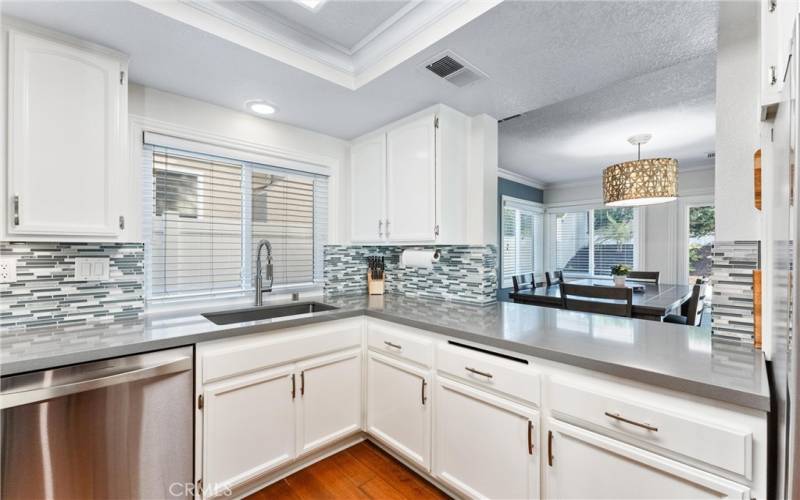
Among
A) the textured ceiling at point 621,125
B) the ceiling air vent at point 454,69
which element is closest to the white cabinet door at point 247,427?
the ceiling air vent at point 454,69

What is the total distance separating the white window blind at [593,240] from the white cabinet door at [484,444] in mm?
5065

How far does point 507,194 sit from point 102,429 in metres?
5.16

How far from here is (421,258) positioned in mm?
2484

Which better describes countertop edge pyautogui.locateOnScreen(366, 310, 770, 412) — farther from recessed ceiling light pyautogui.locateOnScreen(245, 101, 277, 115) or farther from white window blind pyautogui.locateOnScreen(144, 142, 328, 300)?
recessed ceiling light pyautogui.locateOnScreen(245, 101, 277, 115)

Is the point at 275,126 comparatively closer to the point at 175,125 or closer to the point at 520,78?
the point at 175,125

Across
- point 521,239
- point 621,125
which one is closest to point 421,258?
point 621,125

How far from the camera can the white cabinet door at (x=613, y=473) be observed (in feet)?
3.33

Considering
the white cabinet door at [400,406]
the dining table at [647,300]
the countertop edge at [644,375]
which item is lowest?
the white cabinet door at [400,406]

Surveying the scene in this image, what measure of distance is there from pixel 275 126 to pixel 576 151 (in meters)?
3.48

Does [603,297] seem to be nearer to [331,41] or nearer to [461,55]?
[461,55]

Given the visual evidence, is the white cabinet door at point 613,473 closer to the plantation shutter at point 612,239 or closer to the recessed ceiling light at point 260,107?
the recessed ceiling light at point 260,107

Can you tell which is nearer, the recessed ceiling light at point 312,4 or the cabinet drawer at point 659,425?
the cabinet drawer at point 659,425

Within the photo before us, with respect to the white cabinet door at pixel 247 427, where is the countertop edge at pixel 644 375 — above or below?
above

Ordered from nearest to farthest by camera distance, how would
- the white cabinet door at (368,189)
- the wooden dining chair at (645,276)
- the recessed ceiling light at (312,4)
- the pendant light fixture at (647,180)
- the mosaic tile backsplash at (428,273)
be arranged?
the recessed ceiling light at (312,4) < the mosaic tile backsplash at (428,273) < the white cabinet door at (368,189) < the pendant light fixture at (647,180) < the wooden dining chair at (645,276)
